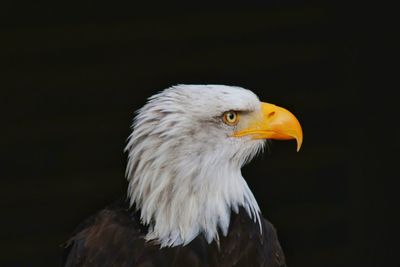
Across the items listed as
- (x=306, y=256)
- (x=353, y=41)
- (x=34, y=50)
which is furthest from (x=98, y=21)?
(x=306, y=256)

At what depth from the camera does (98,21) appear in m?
5.96

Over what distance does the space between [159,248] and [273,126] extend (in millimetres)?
670

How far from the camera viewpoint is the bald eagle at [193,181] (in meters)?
4.23

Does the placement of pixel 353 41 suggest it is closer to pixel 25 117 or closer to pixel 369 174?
pixel 369 174

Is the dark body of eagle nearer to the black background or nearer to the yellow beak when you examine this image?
the yellow beak

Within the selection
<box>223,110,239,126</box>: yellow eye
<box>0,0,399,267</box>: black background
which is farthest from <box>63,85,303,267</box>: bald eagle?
<box>0,0,399,267</box>: black background

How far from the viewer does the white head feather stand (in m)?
4.23

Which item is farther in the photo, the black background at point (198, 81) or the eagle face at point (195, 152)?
the black background at point (198, 81)

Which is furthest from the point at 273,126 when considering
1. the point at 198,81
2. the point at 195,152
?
the point at 198,81

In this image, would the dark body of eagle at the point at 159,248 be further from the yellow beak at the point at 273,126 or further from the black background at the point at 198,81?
the black background at the point at 198,81

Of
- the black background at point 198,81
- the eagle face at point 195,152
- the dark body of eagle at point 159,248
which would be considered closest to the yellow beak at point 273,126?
the eagle face at point 195,152

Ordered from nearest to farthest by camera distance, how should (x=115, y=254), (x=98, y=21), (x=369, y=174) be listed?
(x=115, y=254), (x=98, y=21), (x=369, y=174)

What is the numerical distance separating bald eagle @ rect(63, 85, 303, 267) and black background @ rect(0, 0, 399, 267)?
1.77 meters

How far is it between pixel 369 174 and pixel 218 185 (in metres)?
2.28
